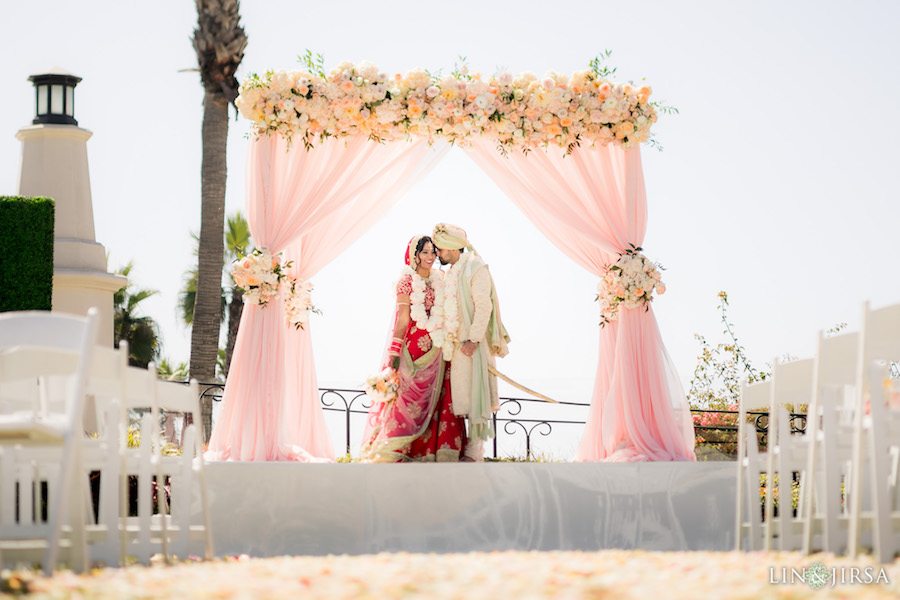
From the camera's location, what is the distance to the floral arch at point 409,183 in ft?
27.5

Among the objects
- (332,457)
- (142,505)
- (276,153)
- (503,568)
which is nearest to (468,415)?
(332,457)

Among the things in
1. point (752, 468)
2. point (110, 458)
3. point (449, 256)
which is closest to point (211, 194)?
point (449, 256)

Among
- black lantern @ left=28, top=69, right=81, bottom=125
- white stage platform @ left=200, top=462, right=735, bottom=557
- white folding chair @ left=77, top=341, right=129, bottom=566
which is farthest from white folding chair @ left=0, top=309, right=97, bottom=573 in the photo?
black lantern @ left=28, top=69, right=81, bottom=125

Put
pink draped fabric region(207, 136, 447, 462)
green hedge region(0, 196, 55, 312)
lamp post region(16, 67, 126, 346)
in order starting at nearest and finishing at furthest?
pink draped fabric region(207, 136, 447, 462) < green hedge region(0, 196, 55, 312) < lamp post region(16, 67, 126, 346)

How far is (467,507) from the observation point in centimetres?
810

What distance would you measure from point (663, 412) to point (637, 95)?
2603mm

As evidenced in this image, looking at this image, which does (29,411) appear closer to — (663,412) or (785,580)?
(785,580)

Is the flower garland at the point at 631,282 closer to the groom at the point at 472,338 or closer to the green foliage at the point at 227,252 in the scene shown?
the groom at the point at 472,338

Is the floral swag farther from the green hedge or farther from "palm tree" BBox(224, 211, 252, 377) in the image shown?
"palm tree" BBox(224, 211, 252, 377)

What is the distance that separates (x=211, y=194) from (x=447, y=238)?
5966mm

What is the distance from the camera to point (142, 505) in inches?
224

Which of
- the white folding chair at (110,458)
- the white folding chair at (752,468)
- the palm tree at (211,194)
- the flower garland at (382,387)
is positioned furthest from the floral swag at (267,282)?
the palm tree at (211,194)

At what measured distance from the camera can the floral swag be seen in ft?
27.5

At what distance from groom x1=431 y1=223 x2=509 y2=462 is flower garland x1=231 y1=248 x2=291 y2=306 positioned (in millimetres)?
1330
